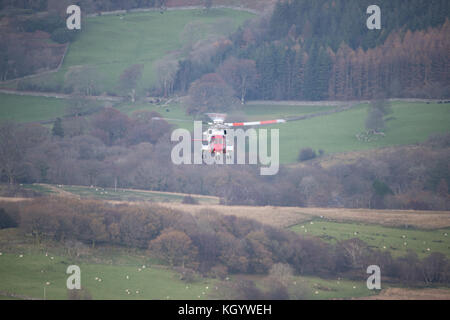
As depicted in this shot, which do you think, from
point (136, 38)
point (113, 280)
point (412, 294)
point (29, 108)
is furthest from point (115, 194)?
point (136, 38)

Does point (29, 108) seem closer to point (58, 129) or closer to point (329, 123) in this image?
point (58, 129)

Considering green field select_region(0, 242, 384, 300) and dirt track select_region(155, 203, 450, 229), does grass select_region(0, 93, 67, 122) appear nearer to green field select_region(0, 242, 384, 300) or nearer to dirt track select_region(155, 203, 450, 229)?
dirt track select_region(155, 203, 450, 229)

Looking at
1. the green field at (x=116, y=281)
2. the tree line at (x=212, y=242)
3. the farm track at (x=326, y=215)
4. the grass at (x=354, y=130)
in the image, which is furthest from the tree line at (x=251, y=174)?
the green field at (x=116, y=281)

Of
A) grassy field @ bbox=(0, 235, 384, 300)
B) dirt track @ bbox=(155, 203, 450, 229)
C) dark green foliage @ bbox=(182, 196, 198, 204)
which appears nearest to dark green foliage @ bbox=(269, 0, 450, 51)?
dirt track @ bbox=(155, 203, 450, 229)

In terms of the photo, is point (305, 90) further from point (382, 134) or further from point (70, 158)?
point (70, 158)

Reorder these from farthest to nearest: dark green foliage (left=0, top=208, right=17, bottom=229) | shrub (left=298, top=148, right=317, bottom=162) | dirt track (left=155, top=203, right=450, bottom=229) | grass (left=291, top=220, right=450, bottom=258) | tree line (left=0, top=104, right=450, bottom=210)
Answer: shrub (left=298, top=148, right=317, bottom=162) → tree line (left=0, top=104, right=450, bottom=210) → dirt track (left=155, top=203, right=450, bottom=229) → dark green foliage (left=0, top=208, right=17, bottom=229) → grass (left=291, top=220, right=450, bottom=258)

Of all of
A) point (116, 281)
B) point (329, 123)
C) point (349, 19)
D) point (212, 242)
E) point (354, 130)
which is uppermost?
point (349, 19)
